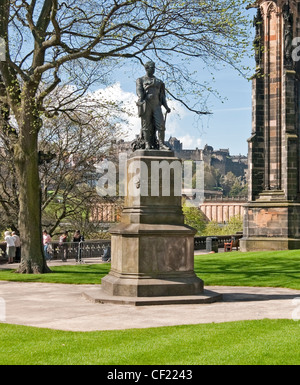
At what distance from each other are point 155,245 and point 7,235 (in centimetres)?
1690

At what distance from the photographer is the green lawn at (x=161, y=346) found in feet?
22.3

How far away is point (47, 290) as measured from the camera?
48.5 feet

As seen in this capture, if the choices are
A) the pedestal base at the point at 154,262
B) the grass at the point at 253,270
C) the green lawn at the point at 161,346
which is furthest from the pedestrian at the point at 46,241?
the green lawn at the point at 161,346

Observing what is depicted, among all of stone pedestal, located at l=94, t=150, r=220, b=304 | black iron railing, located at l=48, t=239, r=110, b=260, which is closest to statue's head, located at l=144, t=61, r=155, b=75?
stone pedestal, located at l=94, t=150, r=220, b=304

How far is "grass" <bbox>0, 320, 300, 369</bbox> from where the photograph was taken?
267 inches

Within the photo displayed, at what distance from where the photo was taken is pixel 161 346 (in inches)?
295

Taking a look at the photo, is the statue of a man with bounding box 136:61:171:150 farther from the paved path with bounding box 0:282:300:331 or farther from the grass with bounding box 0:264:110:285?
the grass with bounding box 0:264:110:285

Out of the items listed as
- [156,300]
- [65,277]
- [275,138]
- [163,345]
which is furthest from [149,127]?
[275,138]

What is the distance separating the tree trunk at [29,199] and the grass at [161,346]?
37.6 ft

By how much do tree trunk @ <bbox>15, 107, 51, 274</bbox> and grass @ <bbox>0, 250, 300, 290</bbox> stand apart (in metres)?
0.75

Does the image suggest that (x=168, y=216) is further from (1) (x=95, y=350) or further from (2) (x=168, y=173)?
(1) (x=95, y=350)

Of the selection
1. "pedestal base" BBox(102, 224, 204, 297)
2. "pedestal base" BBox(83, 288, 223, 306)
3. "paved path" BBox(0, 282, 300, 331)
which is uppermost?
"pedestal base" BBox(102, 224, 204, 297)
